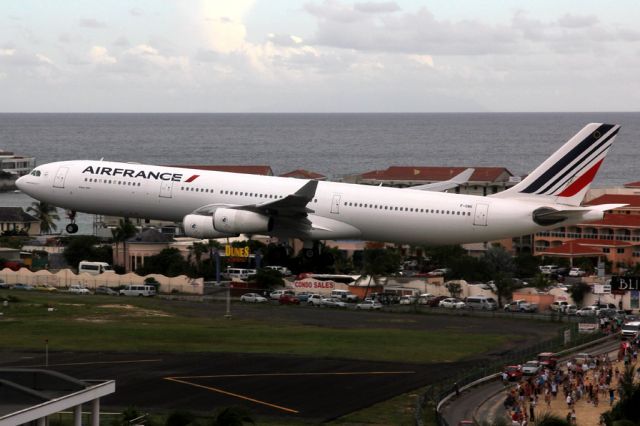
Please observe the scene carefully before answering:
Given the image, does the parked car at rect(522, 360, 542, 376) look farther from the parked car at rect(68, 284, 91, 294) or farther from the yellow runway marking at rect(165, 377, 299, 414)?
the parked car at rect(68, 284, 91, 294)

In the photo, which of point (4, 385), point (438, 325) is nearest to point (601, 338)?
point (438, 325)

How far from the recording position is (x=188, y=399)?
6062cm

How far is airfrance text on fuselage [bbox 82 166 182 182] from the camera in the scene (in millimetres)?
80688

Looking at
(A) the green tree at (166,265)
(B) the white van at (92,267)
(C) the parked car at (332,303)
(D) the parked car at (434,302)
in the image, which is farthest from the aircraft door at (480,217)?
(B) the white van at (92,267)

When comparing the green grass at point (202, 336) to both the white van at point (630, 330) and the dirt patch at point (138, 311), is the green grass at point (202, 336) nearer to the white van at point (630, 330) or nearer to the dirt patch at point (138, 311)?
the dirt patch at point (138, 311)

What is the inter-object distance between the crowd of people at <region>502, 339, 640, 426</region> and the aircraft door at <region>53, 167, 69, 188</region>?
32229mm

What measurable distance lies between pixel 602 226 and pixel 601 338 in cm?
6971

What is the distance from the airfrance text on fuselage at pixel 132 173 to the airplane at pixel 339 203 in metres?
0.06

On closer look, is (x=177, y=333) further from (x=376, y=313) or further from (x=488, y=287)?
(x=488, y=287)

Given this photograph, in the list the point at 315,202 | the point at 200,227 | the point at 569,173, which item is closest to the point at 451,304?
the point at 569,173

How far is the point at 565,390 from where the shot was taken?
68688 mm

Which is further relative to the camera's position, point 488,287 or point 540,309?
point 488,287

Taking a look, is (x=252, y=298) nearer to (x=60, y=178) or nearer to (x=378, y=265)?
(x=378, y=265)

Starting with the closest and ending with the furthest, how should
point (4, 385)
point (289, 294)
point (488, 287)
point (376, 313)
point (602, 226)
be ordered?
1. point (4, 385)
2. point (376, 313)
3. point (289, 294)
4. point (488, 287)
5. point (602, 226)
